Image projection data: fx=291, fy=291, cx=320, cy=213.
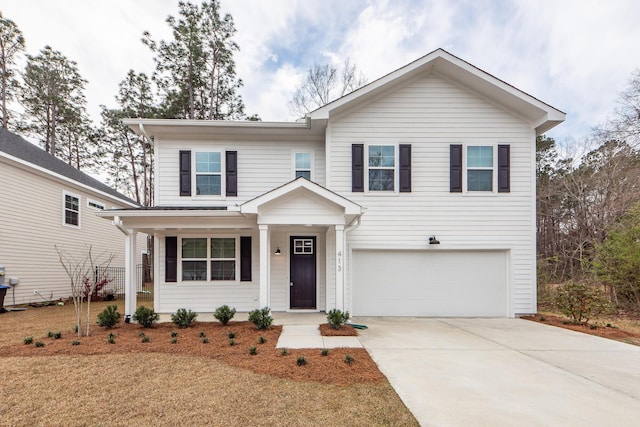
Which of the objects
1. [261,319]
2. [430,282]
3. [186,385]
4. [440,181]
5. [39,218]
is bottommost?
[261,319]

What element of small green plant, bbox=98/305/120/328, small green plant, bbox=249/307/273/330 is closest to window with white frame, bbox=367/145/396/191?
small green plant, bbox=249/307/273/330

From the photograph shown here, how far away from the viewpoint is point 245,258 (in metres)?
8.26

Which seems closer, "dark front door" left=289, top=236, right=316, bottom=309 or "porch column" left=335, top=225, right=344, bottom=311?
"porch column" left=335, top=225, right=344, bottom=311

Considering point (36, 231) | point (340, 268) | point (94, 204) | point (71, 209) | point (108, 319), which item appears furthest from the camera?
point (94, 204)

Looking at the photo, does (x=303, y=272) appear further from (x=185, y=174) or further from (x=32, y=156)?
(x=32, y=156)

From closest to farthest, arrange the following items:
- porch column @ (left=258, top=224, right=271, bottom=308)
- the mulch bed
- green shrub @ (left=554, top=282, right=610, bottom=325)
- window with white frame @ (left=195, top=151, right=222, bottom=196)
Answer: the mulch bed, porch column @ (left=258, top=224, right=271, bottom=308), green shrub @ (left=554, top=282, right=610, bottom=325), window with white frame @ (left=195, top=151, right=222, bottom=196)

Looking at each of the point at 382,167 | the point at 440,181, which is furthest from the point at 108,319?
the point at 440,181

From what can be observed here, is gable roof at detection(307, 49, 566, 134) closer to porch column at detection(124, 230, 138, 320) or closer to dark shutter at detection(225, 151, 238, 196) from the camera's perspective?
dark shutter at detection(225, 151, 238, 196)

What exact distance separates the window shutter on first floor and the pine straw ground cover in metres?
4.03

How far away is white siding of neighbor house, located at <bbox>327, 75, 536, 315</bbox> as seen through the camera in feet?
A: 25.8

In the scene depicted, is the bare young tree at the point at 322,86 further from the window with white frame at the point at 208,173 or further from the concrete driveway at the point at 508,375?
the concrete driveway at the point at 508,375

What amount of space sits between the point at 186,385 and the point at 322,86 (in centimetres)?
1604

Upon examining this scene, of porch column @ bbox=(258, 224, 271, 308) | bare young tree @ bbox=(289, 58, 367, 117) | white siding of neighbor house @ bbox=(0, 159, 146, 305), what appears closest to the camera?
porch column @ bbox=(258, 224, 271, 308)

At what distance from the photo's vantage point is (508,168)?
26.0ft
